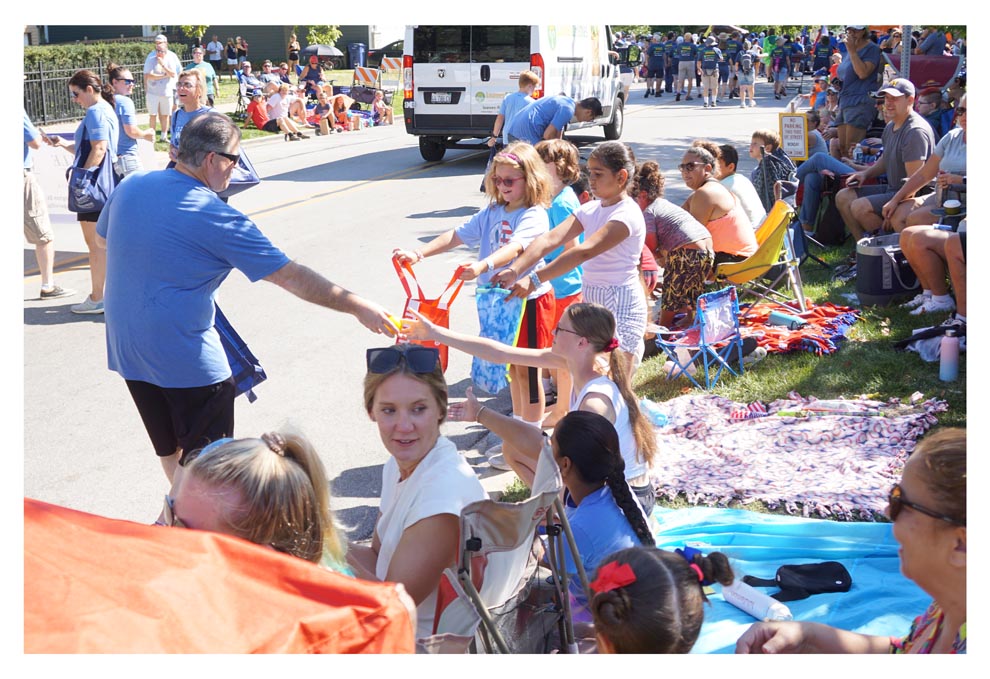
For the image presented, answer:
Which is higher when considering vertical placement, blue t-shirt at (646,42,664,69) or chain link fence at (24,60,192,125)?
blue t-shirt at (646,42,664,69)

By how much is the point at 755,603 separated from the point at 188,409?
8.31ft

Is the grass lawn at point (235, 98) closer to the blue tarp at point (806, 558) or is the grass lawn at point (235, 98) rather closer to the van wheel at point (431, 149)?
the van wheel at point (431, 149)

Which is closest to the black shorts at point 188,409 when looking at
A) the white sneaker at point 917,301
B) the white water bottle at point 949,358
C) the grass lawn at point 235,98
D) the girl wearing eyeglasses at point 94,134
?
the girl wearing eyeglasses at point 94,134

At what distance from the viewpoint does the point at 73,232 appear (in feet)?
38.9

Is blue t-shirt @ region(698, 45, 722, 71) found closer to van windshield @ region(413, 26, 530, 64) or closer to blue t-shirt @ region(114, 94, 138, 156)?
van windshield @ region(413, 26, 530, 64)

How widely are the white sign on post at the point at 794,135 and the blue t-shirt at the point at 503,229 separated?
684 centimetres

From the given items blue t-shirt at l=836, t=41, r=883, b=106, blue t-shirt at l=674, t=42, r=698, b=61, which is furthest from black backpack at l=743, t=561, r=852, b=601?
blue t-shirt at l=674, t=42, r=698, b=61

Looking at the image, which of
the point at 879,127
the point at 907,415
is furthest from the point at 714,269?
the point at 879,127

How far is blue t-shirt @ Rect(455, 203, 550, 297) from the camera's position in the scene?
5.52m

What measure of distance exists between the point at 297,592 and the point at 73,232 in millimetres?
10990

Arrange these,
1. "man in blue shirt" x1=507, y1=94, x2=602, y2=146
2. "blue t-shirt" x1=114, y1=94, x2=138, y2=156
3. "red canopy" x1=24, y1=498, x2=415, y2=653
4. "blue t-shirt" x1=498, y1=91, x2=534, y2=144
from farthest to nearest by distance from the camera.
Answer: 1. "blue t-shirt" x1=498, y1=91, x2=534, y2=144
2. "man in blue shirt" x1=507, y1=94, x2=602, y2=146
3. "blue t-shirt" x1=114, y1=94, x2=138, y2=156
4. "red canopy" x1=24, y1=498, x2=415, y2=653

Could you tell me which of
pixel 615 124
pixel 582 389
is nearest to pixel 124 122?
pixel 582 389

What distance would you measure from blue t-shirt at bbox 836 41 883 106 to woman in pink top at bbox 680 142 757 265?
558 cm

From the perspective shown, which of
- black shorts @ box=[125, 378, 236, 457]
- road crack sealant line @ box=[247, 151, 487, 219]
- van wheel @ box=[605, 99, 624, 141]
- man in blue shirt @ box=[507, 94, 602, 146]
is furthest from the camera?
van wheel @ box=[605, 99, 624, 141]
